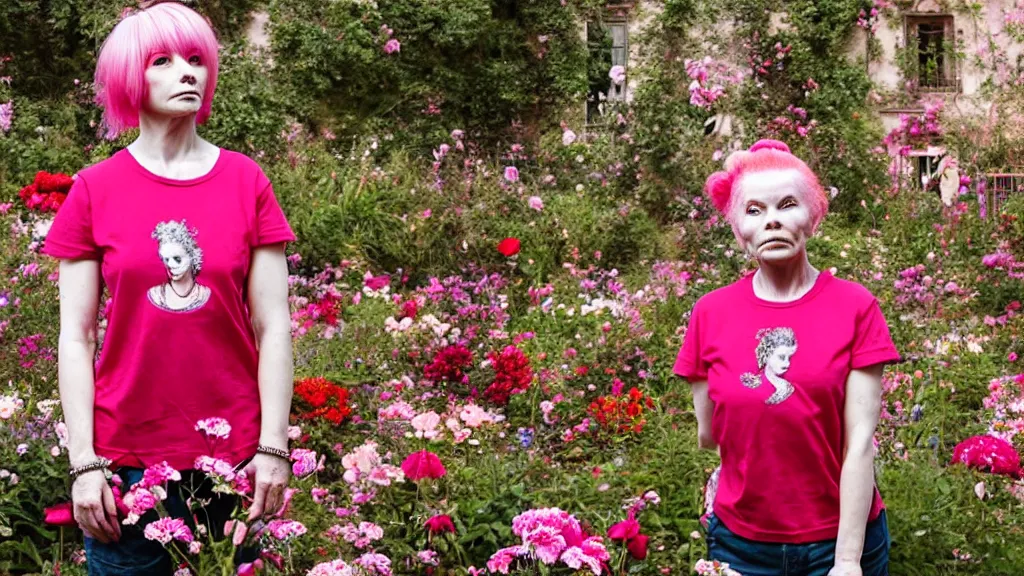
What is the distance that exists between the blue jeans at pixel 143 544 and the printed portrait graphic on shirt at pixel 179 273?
0.33m

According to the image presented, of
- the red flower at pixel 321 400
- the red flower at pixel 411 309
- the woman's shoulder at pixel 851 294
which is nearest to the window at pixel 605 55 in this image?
the red flower at pixel 411 309

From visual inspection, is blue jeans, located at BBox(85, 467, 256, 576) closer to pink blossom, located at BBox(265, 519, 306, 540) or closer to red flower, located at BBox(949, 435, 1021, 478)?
pink blossom, located at BBox(265, 519, 306, 540)

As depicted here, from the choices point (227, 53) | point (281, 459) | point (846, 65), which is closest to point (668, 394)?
point (281, 459)

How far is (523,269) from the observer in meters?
7.23

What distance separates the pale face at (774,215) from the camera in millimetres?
2064

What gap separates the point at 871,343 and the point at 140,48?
58.5 inches

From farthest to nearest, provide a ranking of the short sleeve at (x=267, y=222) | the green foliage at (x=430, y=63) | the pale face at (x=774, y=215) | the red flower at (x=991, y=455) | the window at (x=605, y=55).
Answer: the window at (x=605, y=55), the green foliage at (x=430, y=63), the red flower at (x=991, y=455), the short sleeve at (x=267, y=222), the pale face at (x=774, y=215)

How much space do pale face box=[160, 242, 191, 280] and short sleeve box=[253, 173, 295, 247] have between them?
0.47 feet

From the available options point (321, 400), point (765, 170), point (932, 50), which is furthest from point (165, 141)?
point (932, 50)

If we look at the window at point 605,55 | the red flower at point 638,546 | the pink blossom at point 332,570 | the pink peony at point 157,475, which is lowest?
the red flower at point 638,546

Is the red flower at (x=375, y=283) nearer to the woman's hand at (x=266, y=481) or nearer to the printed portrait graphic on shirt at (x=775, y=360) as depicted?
the woman's hand at (x=266, y=481)

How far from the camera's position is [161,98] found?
7.00 ft

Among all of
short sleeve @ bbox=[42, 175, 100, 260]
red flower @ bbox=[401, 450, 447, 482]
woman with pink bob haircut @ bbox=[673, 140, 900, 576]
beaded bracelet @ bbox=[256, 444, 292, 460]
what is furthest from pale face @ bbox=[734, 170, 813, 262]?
short sleeve @ bbox=[42, 175, 100, 260]

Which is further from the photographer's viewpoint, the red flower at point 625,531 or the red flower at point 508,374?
the red flower at point 508,374
